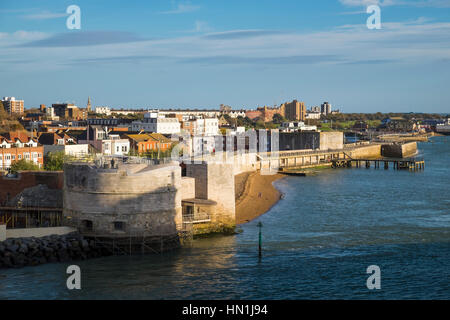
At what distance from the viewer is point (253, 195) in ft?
179

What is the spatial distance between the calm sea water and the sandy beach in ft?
4.83

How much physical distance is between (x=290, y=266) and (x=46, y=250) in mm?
11830

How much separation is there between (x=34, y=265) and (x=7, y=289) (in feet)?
11.1

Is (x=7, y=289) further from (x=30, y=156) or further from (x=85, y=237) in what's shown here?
(x=30, y=156)

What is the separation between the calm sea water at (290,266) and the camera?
1033 inches

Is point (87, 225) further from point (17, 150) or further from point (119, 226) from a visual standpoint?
point (17, 150)

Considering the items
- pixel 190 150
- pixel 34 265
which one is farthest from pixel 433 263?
pixel 190 150

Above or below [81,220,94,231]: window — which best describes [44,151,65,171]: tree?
above

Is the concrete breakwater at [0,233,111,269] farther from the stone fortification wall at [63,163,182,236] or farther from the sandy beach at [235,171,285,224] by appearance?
the sandy beach at [235,171,285,224]

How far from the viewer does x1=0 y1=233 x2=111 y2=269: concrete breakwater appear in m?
29.2

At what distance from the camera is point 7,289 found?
25922 millimetres

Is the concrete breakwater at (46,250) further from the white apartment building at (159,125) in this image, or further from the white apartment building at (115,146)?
the white apartment building at (159,125)

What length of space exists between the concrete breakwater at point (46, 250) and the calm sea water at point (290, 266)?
651mm

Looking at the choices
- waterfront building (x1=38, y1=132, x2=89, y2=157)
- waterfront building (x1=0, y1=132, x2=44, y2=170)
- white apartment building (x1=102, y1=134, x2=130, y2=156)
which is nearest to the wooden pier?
white apartment building (x1=102, y1=134, x2=130, y2=156)
